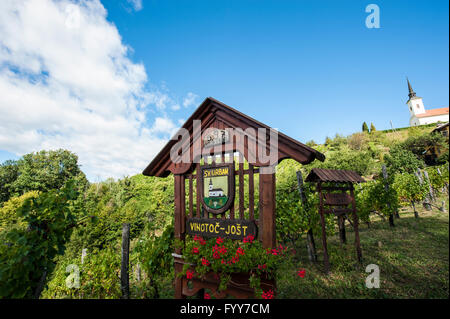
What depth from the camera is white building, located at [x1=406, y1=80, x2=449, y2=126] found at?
203 ft

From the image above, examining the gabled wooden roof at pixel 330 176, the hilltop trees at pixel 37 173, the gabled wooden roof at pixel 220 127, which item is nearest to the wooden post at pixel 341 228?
the gabled wooden roof at pixel 330 176

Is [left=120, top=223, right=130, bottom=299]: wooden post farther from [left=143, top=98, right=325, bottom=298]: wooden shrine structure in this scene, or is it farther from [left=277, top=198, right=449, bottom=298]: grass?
[left=277, top=198, right=449, bottom=298]: grass

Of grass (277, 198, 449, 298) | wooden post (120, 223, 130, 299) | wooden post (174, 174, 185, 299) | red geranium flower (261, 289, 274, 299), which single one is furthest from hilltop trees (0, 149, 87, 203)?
red geranium flower (261, 289, 274, 299)

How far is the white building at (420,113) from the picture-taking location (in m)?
61.8

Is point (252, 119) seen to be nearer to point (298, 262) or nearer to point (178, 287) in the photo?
point (178, 287)

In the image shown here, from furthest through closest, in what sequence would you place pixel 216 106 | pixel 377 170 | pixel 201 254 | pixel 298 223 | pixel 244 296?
1. pixel 377 170
2. pixel 298 223
3. pixel 216 106
4. pixel 201 254
5. pixel 244 296

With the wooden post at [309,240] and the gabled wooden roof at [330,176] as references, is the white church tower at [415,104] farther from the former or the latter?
the wooden post at [309,240]

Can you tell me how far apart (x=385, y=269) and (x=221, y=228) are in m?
5.50

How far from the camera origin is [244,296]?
3.08m

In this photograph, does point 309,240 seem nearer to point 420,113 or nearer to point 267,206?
point 267,206

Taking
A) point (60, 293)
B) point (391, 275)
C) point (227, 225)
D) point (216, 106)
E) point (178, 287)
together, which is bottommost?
point (60, 293)

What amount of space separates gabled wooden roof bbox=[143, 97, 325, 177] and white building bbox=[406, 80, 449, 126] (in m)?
83.0
